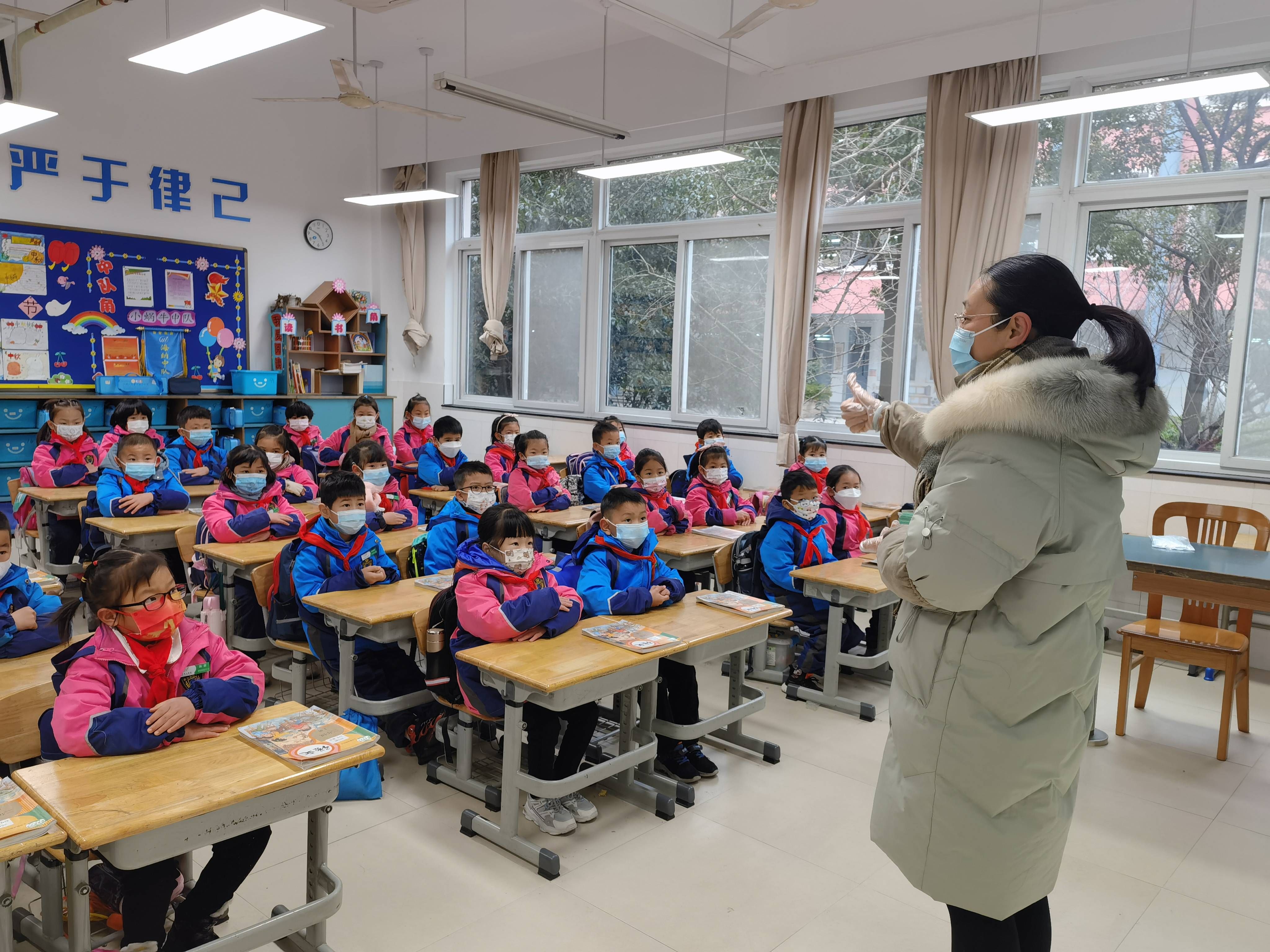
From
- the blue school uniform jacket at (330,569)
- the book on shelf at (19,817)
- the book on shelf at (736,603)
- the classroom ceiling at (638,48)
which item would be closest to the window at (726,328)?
the classroom ceiling at (638,48)

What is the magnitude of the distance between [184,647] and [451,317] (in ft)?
25.8

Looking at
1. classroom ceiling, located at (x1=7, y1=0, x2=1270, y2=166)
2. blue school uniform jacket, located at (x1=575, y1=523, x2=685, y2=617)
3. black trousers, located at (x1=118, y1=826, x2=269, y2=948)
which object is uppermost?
classroom ceiling, located at (x1=7, y1=0, x2=1270, y2=166)

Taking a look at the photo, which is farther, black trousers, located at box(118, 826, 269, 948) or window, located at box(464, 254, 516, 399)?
window, located at box(464, 254, 516, 399)

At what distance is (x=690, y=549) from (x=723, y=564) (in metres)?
0.20

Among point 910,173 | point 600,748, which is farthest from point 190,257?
point 600,748

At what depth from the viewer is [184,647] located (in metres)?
2.11

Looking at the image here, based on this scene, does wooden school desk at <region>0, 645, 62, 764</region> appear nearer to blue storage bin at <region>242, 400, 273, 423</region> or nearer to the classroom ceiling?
the classroom ceiling

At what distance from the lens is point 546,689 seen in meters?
2.36

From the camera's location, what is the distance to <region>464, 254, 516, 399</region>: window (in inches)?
367

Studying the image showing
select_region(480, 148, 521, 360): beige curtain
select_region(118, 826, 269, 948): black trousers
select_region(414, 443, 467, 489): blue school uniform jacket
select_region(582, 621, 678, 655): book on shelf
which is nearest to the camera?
select_region(118, 826, 269, 948): black trousers

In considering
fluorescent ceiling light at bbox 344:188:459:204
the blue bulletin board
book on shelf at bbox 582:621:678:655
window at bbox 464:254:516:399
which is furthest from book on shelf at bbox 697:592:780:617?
the blue bulletin board

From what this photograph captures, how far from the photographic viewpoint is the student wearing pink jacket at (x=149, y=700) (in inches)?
74.3

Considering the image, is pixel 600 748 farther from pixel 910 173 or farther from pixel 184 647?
pixel 910 173

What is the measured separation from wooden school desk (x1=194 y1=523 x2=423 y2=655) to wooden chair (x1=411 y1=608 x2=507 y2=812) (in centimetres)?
80
